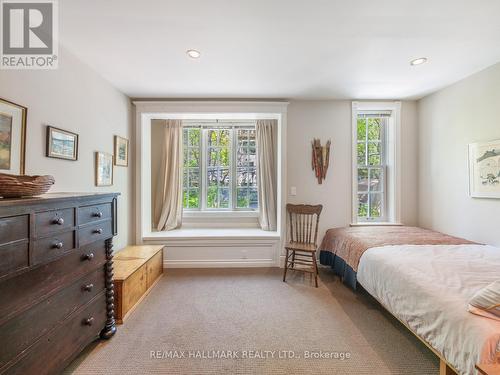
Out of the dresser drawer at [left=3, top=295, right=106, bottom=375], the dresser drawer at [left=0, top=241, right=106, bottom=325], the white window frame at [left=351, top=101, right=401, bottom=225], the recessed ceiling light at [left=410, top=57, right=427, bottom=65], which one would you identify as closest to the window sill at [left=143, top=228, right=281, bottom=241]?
the white window frame at [left=351, top=101, right=401, bottom=225]

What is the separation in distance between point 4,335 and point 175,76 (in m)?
2.49

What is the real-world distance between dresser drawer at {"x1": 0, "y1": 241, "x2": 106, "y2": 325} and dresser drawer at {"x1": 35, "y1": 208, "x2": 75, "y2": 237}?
19 centimetres

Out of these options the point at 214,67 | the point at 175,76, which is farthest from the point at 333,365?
the point at 175,76

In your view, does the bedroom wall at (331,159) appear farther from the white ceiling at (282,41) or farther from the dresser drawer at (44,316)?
the dresser drawer at (44,316)

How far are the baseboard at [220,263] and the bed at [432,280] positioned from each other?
1030 mm

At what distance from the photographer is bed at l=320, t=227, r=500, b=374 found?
118cm

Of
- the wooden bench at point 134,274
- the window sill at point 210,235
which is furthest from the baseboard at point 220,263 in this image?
the window sill at point 210,235

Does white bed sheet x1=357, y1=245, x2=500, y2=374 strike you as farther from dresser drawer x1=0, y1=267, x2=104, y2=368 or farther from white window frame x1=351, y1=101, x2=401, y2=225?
dresser drawer x1=0, y1=267, x2=104, y2=368

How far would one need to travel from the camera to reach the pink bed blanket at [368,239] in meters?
2.50

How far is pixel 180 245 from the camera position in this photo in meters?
3.33

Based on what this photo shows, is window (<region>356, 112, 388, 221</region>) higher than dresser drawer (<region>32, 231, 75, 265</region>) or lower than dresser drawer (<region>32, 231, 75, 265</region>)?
higher

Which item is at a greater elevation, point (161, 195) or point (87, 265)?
point (161, 195)

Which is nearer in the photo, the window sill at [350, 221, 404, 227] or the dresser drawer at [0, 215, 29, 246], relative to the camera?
the dresser drawer at [0, 215, 29, 246]

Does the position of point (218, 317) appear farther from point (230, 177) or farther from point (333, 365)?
point (230, 177)
